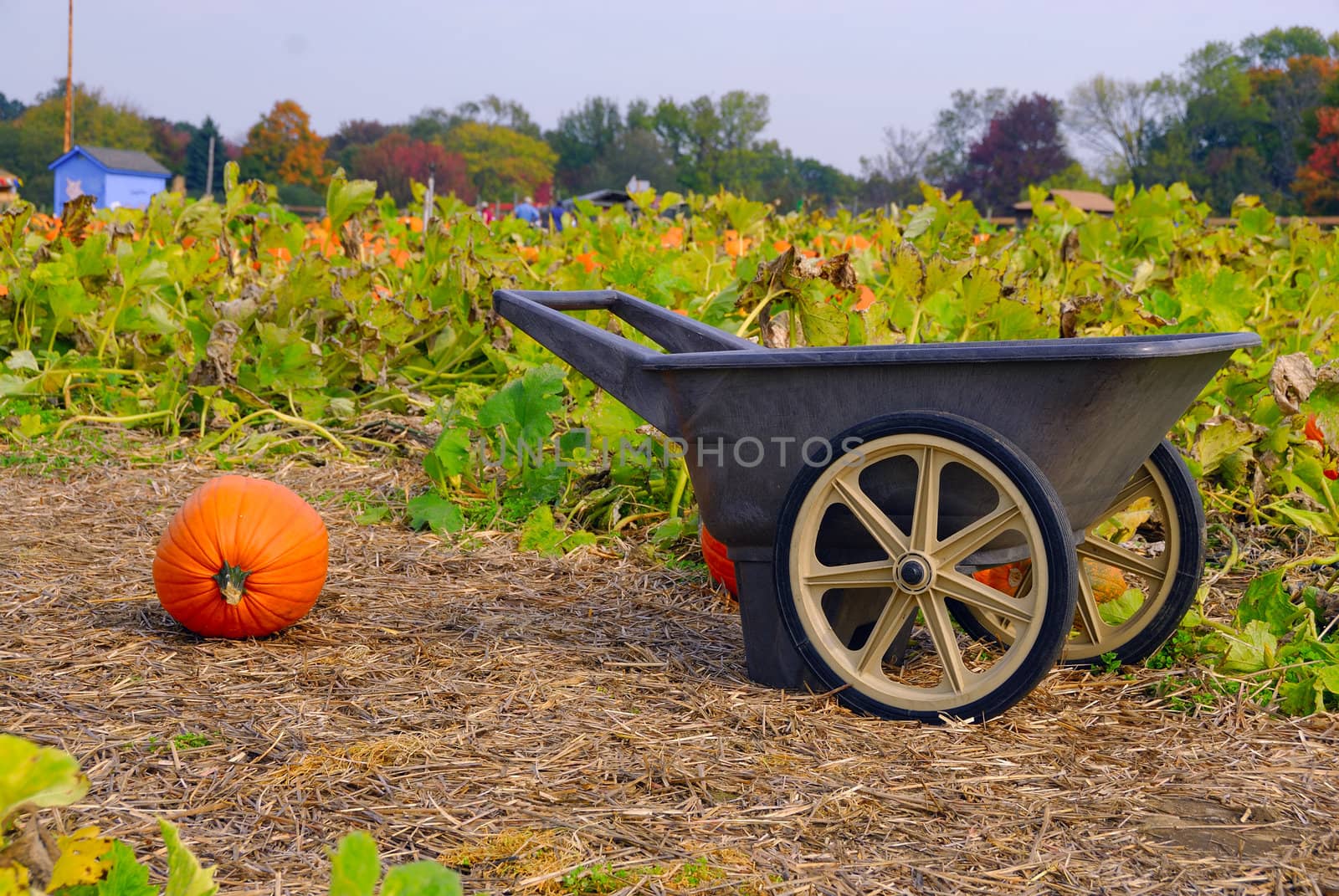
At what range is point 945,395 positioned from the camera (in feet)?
7.82

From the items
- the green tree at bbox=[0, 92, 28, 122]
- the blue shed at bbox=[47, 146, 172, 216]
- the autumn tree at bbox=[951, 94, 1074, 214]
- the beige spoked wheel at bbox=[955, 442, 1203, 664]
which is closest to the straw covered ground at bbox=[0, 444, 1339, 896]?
the beige spoked wheel at bbox=[955, 442, 1203, 664]

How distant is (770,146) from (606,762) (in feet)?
282

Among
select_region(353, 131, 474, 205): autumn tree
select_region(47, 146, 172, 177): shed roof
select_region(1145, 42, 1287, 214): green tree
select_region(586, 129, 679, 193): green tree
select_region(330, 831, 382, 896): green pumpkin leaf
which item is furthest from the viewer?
select_region(586, 129, 679, 193): green tree

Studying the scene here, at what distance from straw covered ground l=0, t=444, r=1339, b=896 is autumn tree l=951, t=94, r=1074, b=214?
194 feet

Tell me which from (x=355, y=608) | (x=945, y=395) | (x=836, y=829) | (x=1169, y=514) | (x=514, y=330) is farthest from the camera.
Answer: (x=514, y=330)

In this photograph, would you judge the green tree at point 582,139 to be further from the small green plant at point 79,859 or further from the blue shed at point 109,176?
the small green plant at point 79,859

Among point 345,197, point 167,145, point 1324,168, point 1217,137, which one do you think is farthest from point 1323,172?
point 167,145

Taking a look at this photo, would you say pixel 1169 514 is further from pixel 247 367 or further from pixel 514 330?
pixel 247 367

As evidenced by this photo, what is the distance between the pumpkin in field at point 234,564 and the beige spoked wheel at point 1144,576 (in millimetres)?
1669

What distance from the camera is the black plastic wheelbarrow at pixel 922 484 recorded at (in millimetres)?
2289

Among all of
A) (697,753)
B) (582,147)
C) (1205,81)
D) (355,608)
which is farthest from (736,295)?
(582,147)

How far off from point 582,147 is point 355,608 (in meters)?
92.5

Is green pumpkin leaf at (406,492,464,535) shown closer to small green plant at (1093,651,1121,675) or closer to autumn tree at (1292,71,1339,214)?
small green plant at (1093,651,1121,675)

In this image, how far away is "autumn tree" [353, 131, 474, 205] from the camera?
6562 cm
